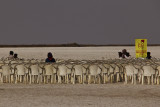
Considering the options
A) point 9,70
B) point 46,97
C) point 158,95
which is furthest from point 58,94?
point 9,70

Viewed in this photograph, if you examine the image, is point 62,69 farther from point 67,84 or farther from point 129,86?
point 129,86

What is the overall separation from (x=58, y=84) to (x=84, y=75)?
1.32 metres

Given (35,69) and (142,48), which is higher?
(142,48)

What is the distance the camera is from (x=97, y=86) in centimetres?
1650

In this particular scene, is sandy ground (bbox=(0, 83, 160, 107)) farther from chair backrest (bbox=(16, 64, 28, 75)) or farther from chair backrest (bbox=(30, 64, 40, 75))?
chair backrest (bbox=(16, 64, 28, 75))

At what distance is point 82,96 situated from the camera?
1347 cm

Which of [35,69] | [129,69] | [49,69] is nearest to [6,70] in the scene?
[35,69]

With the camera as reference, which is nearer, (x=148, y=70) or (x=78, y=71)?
(x=148, y=70)

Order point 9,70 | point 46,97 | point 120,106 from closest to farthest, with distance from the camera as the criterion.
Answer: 1. point 120,106
2. point 46,97
3. point 9,70

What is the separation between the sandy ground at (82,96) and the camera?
464 inches

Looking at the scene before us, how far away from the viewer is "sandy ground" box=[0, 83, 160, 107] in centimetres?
1178

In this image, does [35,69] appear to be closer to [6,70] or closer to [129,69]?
[6,70]

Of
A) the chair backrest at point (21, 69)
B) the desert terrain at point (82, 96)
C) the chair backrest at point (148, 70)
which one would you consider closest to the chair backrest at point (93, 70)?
the desert terrain at point (82, 96)

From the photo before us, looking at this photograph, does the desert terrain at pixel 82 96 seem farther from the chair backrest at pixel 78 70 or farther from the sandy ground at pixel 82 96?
the chair backrest at pixel 78 70
